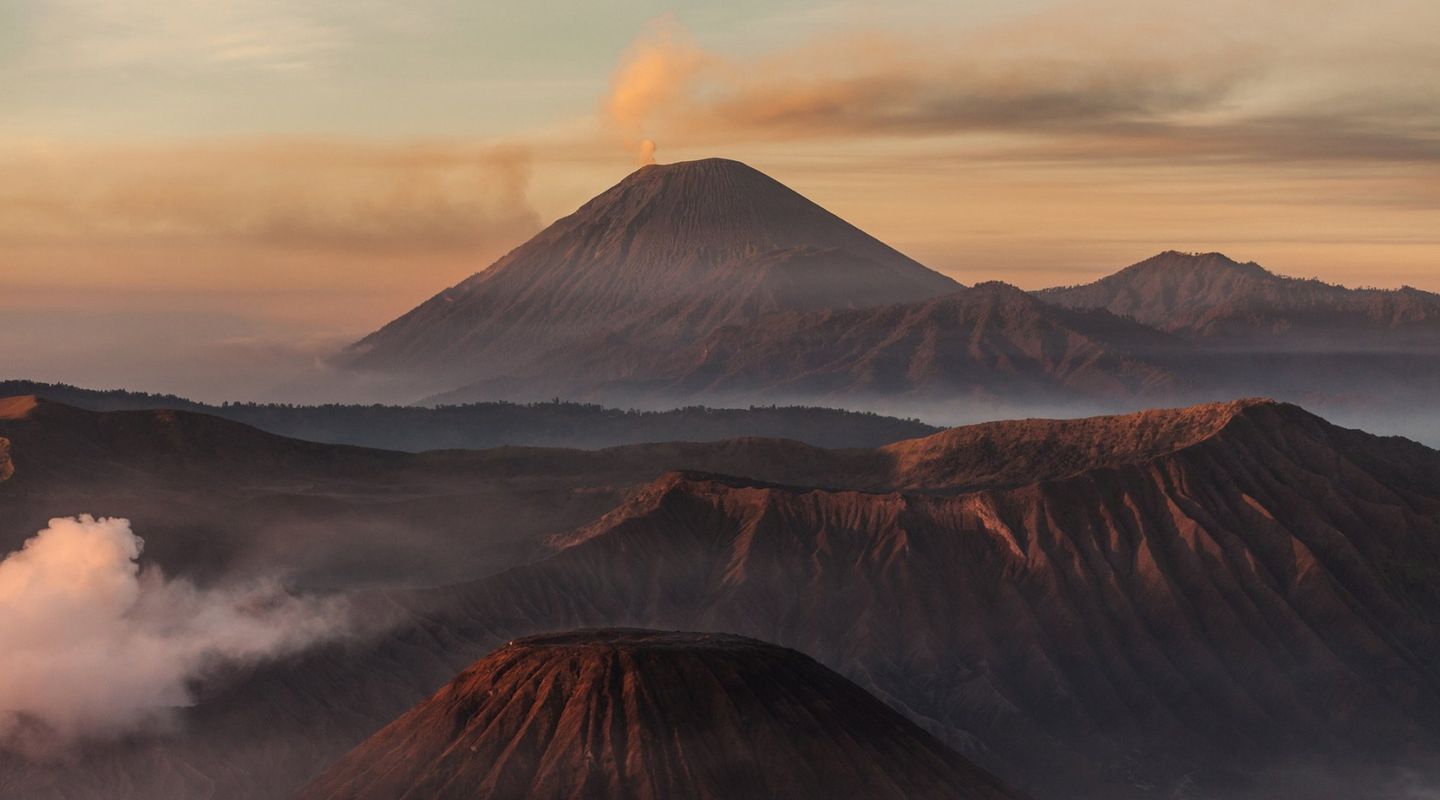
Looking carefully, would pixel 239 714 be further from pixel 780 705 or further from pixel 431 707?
pixel 780 705

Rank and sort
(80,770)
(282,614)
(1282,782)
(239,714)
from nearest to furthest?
(80,770)
(239,714)
(282,614)
(1282,782)

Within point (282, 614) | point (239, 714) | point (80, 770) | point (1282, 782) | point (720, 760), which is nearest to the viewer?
point (720, 760)

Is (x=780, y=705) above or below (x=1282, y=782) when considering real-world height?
above

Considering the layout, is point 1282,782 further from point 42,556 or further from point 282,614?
point 42,556

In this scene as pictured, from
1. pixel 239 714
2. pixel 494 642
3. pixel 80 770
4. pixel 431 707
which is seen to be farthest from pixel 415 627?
pixel 431 707

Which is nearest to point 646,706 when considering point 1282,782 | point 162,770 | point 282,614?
point 162,770

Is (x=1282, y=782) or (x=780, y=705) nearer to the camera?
(x=780, y=705)
